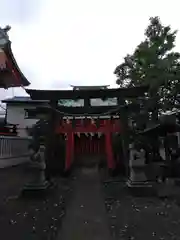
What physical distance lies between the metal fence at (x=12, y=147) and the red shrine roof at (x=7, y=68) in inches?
448

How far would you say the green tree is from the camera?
72.0 feet

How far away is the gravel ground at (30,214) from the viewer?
6.50 m

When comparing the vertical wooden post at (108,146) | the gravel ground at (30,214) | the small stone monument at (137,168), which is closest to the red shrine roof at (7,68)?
the gravel ground at (30,214)

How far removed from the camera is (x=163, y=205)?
924cm

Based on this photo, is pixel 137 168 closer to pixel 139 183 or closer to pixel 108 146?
pixel 139 183

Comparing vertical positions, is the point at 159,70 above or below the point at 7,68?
above

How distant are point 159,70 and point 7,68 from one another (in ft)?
55.6

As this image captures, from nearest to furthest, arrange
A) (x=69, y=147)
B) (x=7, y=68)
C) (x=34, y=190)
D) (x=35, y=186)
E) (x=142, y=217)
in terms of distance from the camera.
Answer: (x=7, y=68), (x=142, y=217), (x=34, y=190), (x=35, y=186), (x=69, y=147)

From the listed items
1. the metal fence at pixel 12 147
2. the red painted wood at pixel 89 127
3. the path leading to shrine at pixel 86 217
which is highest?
the red painted wood at pixel 89 127

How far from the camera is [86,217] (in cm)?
810

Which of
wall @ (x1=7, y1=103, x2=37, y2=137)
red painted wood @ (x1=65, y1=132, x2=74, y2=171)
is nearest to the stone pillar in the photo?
red painted wood @ (x1=65, y1=132, x2=74, y2=171)

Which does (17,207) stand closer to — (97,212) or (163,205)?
(97,212)

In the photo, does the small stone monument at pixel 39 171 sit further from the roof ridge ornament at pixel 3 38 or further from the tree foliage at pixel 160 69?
the tree foliage at pixel 160 69

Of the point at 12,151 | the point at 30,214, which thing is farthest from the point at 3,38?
the point at 12,151
